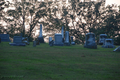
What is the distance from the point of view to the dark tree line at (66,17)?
37719mm

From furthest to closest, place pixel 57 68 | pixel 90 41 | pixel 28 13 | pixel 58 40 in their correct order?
pixel 28 13 < pixel 58 40 < pixel 90 41 < pixel 57 68

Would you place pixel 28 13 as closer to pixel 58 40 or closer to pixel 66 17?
pixel 66 17

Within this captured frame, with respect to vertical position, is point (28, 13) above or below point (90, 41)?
above

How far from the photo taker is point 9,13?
1459 inches

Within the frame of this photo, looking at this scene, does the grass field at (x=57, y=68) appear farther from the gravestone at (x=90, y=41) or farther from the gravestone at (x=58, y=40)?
the gravestone at (x=58, y=40)

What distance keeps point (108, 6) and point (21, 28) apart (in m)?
19.1

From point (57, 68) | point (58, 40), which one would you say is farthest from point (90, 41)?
point (57, 68)

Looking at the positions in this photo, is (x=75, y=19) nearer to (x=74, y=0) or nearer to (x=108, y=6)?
(x=74, y=0)

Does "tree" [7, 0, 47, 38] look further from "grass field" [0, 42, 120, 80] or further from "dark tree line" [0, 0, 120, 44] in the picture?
"grass field" [0, 42, 120, 80]

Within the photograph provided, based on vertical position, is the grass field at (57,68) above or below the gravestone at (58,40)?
below

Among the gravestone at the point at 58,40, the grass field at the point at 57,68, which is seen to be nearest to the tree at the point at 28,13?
the gravestone at the point at 58,40

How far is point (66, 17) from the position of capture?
40281mm

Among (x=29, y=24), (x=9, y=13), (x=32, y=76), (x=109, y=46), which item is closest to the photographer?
(x=32, y=76)

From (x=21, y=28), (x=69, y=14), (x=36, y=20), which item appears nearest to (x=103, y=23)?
(x=69, y=14)
